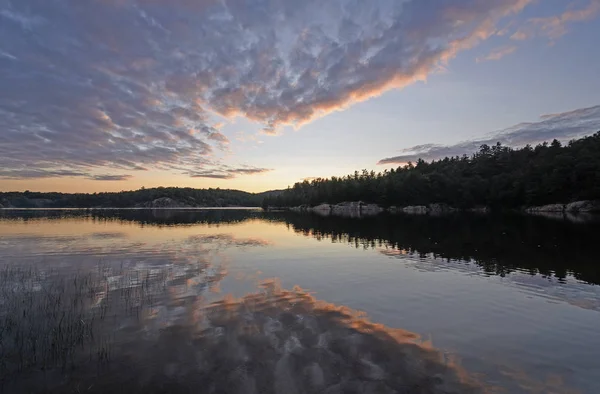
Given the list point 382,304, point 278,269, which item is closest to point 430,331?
point 382,304

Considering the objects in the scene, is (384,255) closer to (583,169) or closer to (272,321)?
(272,321)

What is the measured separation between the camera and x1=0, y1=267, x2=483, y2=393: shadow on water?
828 cm

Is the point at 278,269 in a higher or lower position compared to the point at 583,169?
lower

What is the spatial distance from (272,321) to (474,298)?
10.7 metres

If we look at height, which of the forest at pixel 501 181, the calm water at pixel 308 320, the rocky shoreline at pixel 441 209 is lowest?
the calm water at pixel 308 320

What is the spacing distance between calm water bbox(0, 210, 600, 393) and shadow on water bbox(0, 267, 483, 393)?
60mm

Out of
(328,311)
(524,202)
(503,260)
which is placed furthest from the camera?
(524,202)

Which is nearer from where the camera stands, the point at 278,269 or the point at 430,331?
the point at 430,331

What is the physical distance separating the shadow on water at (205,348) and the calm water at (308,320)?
2.4 inches

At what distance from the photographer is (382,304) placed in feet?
51.8

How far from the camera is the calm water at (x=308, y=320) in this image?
8.84m

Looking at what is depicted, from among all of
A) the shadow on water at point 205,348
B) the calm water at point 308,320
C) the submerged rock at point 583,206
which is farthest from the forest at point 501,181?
the shadow on water at point 205,348

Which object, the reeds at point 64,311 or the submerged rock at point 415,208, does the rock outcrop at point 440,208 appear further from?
the reeds at point 64,311

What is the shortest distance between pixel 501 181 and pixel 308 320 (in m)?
152
